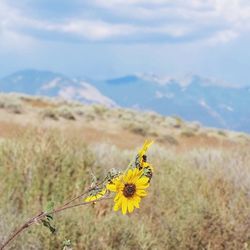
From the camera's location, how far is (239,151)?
11.7 metres

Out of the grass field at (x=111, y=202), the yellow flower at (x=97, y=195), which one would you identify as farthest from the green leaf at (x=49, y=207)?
the grass field at (x=111, y=202)

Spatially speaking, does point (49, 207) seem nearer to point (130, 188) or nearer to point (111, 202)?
point (130, 188)

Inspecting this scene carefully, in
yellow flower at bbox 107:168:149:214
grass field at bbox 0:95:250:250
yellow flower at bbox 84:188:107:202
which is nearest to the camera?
yellow flower at bbox 107:168:149:214

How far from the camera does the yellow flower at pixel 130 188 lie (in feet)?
12.4

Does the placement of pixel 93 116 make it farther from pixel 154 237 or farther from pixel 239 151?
pixel 154 237

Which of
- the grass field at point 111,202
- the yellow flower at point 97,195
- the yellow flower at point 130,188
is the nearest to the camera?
the yellow flower at point 130,188

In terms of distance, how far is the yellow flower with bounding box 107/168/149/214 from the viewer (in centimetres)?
378

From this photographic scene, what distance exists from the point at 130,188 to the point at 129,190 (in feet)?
0.04

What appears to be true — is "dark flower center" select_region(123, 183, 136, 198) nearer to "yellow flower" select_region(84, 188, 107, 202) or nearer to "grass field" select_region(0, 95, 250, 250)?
"yellow flower" select_region(84, 188, 107, 202)

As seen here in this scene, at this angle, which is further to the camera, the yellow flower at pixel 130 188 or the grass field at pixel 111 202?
the grass field at pixel 111 202

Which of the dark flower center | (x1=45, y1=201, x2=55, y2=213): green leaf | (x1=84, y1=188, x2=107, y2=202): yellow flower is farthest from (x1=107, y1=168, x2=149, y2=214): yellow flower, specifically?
(x1=45, y1=201, x2=55, y2=213): green leaf

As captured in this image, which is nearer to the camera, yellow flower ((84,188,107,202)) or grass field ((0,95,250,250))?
yellow flower ((84,188,107,202))

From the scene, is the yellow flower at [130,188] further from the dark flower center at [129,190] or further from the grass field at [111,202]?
the grass field at [111,202]

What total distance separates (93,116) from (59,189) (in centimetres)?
2697
